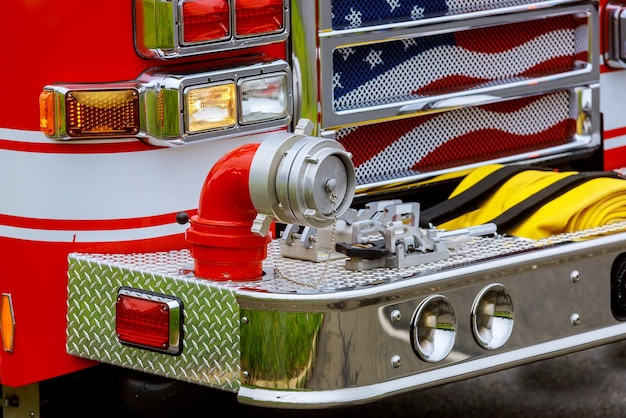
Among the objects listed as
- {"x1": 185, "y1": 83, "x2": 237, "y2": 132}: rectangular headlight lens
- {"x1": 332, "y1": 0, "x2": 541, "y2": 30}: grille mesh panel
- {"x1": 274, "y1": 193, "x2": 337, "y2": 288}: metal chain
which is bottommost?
{"x1": 274, "y1": 193, "x2": 337, "y2": 288}: metal chain

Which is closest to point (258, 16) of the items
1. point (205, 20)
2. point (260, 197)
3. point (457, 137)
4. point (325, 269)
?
point (205, 20)

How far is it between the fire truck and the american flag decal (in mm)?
14

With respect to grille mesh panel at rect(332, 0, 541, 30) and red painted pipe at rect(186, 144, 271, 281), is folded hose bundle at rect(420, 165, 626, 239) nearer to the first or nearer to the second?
grille mesh panel at rect(332, 0, 541, 30)

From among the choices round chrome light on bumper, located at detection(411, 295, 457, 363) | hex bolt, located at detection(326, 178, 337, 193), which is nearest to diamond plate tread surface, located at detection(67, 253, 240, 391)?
hex bolt, located at detection(326, 178, 337, 193)

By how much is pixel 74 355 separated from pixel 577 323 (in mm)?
1298

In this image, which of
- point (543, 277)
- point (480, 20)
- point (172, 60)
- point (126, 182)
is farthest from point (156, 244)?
point (480, 20)

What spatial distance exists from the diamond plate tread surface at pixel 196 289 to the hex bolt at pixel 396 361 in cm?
18

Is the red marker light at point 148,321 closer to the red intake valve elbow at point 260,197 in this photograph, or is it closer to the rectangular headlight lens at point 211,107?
the red intake valve elbow at point 260,197

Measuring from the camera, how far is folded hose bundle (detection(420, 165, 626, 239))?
13.0 feet

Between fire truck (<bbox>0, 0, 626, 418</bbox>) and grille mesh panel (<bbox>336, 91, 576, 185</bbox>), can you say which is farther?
grille mesh panel (<bbox>336, 91, 576, 185</bbox>)

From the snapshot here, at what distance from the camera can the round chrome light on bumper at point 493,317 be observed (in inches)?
141

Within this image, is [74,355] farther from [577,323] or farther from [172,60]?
[577,323]

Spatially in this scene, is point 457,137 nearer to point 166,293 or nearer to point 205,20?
point 205,20

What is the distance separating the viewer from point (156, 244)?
3803 millimetres
